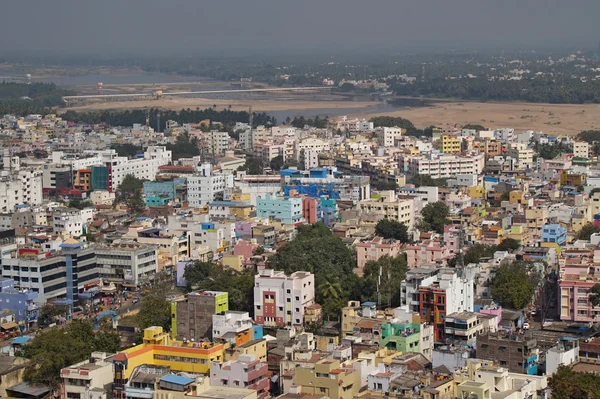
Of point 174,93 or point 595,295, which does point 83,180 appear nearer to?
point 595,295

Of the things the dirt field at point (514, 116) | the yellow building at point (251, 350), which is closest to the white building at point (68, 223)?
the yellow building at point (251, 350)

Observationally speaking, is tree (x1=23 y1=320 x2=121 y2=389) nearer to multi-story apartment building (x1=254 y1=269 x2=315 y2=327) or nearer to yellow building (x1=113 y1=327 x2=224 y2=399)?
yellow building (x1=113 y1=327 x2=224 y2=399)

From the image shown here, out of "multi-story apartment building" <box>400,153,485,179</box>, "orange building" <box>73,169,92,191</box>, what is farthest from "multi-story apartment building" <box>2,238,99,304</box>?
"multi-story apartment building" <box>400,153,485,179</box>

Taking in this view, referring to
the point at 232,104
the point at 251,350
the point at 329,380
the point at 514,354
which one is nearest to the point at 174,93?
the point at 232,104

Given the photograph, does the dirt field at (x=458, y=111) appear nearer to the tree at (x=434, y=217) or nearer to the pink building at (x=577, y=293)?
the tree at (x=434, y=217)

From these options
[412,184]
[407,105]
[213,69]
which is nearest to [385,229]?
[412,184]

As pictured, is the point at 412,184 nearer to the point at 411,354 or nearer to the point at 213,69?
the point at 411,354
